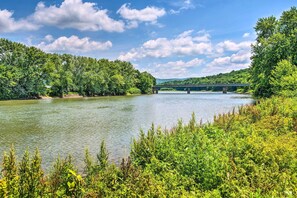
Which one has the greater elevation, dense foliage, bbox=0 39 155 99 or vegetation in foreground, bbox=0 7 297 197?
dense foliage, bbox=0 39 155 99

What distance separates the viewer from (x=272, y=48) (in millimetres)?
52219

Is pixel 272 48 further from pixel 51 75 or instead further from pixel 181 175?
pixel 51 75

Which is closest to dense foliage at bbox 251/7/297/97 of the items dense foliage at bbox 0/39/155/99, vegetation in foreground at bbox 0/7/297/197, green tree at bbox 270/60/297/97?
green tree at bbox 270/60/297/97

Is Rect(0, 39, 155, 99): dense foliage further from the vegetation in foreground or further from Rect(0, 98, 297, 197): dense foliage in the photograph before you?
Rect(0, 98, 297, 197): dense foliage

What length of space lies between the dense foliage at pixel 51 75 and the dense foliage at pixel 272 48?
64.3 metres

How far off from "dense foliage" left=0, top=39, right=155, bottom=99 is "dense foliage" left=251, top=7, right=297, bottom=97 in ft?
211

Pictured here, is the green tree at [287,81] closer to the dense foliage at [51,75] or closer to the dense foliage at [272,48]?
the dense foliage at [272,48]

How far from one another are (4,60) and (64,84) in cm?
2122

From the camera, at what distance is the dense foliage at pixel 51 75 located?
83688 mm

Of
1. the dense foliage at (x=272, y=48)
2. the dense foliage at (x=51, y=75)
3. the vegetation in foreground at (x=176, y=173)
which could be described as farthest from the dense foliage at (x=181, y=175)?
the dense foliage at (x=51, y=75)

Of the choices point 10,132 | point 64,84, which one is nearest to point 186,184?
point 10,132

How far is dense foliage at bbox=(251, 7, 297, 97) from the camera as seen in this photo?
163 ft

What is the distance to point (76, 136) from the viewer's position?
23797 millimetres

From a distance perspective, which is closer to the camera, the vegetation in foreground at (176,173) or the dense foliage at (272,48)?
the vegetation in foreground at (176,173)
